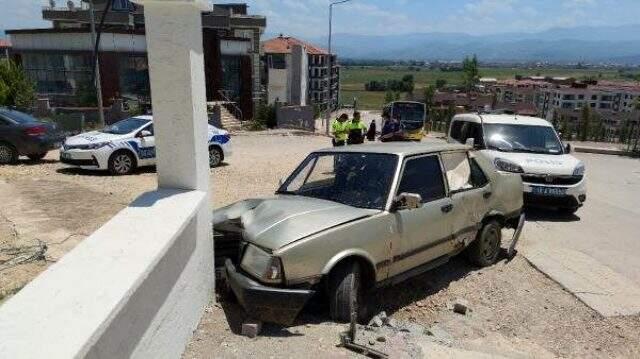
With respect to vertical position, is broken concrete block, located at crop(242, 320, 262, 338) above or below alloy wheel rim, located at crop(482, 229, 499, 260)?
above

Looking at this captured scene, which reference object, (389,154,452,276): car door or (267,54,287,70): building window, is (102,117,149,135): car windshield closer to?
(389,154,452,276): car door

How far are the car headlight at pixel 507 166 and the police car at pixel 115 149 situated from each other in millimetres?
8009

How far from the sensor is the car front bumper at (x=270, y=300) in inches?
163

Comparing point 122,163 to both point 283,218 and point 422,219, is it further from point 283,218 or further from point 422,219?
point 422,219

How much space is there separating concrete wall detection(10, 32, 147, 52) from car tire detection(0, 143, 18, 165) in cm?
2205

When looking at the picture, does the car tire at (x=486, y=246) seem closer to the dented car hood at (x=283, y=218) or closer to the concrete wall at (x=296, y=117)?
the dented car hood at (x=283, y=218)

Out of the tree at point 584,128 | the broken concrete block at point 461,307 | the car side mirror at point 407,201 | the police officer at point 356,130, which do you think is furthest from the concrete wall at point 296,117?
the car side mirror at point 407,201

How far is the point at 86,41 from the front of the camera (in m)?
33.4

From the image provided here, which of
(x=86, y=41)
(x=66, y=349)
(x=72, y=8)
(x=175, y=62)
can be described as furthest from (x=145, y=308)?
(x=72, y=8)

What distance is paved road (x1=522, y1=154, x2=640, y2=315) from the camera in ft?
20.3

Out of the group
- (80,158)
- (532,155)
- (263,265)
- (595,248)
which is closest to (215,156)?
(80,158)

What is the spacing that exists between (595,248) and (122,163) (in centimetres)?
1057

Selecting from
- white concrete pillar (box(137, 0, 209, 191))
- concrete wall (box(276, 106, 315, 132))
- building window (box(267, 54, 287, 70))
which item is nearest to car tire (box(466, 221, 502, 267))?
white concrete pillar (box(137, 0, 209, 191))

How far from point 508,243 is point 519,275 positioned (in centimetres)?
115
